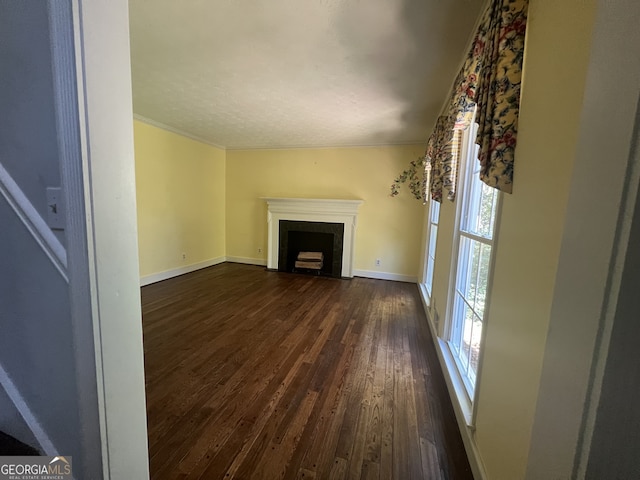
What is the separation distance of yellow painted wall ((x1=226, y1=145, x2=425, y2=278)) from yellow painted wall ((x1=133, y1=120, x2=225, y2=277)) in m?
0.41

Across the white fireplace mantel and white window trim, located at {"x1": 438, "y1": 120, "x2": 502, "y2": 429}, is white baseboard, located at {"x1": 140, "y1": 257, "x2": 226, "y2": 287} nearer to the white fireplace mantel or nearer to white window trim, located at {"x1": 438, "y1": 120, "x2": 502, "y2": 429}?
the white fireplace mantel

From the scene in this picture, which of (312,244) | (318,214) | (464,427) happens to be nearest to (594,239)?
(464,427)

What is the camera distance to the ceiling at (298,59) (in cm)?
148

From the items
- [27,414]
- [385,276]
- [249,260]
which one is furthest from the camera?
[249,260]

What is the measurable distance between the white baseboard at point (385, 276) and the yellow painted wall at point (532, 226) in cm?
341

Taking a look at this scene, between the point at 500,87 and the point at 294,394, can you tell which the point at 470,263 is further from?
the point at 294,394

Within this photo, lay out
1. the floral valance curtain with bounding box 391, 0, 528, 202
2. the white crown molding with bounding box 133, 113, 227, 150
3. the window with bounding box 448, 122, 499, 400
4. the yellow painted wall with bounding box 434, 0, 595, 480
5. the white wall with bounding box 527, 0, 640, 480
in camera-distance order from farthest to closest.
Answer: the white crown molding with bounding box 133, 113, 227, 150, the window with bounding box 448, 122, 499, 400, the floral valance curtain with bounding box 391, 0, 528, 202, the yellow painted wall with bounding box 434, 0, 595, 480, the white wall with bounding box 527, 0, 640, 480

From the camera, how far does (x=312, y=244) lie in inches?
196

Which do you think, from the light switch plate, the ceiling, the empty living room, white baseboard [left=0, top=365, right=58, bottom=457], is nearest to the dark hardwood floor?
the empty living room

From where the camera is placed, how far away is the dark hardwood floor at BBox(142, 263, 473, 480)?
1.27 meters

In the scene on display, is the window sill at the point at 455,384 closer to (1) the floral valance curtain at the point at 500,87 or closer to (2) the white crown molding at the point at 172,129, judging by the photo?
(1) the floral valance curtain at the point at 500,87

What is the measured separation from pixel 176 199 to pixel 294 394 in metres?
3.71

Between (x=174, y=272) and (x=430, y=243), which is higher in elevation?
(x=430, y=243)

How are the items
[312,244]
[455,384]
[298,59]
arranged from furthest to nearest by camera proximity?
[312,244] → [298,59] → [455,384]
